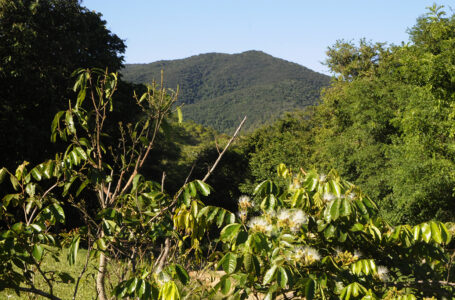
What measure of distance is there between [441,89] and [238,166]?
14136mm

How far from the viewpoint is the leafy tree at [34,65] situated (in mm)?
11938

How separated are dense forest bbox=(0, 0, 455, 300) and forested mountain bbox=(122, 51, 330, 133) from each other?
59.6 m

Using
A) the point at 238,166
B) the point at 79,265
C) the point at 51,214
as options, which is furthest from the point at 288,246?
the point at 238,166

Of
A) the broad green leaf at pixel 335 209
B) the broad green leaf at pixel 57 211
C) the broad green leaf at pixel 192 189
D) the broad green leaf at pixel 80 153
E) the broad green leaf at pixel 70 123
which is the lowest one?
the broad green leaf at pixel 57 211

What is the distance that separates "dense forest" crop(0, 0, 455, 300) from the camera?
2.22 m

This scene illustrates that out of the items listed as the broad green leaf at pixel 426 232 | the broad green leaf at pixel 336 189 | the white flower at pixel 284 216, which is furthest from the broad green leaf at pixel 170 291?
the broad green leaf at pixel 426 232

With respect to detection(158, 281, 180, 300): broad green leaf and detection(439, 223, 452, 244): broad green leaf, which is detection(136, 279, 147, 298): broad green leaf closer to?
detection(158, 281, 180, 300): broad green leaf

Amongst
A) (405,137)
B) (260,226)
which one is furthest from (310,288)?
(405,137)

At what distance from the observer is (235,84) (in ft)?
420

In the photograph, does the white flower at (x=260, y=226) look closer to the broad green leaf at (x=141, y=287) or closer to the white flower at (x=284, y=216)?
the white flower at (x=284, y=216)

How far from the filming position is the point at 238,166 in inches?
905

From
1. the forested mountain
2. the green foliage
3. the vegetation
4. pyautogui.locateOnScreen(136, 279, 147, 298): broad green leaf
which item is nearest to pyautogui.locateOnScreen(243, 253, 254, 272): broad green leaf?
the green foliage

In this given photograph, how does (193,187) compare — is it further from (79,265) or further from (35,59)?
(35,59)

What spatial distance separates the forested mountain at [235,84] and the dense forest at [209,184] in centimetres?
5960
